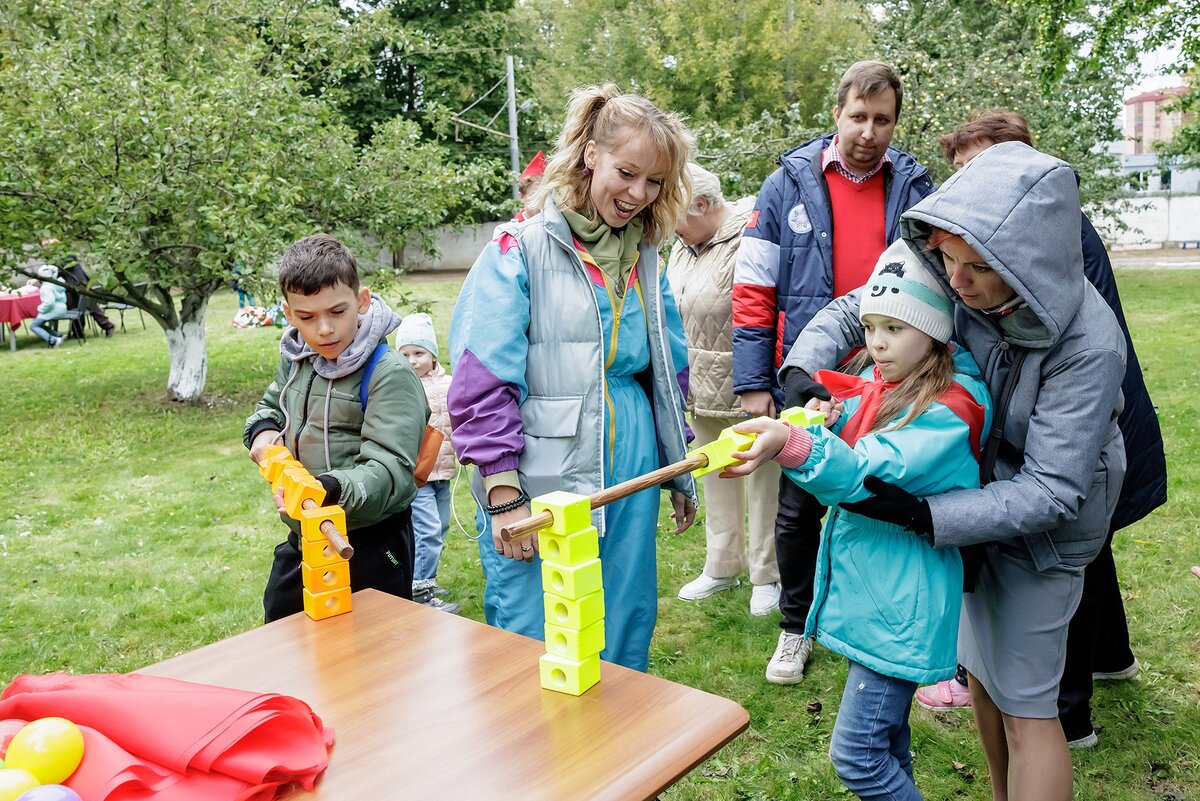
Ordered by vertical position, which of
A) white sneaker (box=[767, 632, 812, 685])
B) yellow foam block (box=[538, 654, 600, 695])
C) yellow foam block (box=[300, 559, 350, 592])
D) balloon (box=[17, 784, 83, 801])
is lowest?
white sneaker (box=[767, 632, 812, 685])

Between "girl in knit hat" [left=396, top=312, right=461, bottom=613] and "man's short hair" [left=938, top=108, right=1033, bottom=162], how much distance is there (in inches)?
105

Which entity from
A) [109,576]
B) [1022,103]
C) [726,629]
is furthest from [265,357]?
[1022,103]

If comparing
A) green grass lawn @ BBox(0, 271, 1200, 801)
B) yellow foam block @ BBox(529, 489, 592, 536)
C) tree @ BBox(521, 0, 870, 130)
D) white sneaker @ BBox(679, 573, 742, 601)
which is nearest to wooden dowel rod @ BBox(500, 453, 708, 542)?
yellow foam block @ BBox(529, 489, 592, 536)

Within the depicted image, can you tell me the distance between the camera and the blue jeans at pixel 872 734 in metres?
2.19

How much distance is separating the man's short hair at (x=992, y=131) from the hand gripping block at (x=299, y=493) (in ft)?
7.18

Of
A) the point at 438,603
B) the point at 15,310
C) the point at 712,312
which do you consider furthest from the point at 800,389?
the point at 15,310

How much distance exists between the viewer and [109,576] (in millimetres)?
5277

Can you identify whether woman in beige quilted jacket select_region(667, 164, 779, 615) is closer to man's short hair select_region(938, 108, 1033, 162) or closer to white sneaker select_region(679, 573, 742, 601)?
white sneaker select_region(679, 573, 742, 601)

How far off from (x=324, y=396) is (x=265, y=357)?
10644mm

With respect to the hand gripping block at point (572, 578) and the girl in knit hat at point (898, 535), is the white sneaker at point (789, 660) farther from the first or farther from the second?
the hand gripping block at point (572, 578)

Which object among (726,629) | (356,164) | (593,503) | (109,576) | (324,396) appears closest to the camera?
(593,503)

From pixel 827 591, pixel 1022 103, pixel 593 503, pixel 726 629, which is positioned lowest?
pixel 726 629

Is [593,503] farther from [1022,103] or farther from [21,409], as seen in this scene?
[1022,103]

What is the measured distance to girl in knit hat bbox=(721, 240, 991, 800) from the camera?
6.88ft
